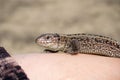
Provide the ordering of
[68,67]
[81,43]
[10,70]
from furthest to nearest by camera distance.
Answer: [81,43] < [68,67] < [10,70]

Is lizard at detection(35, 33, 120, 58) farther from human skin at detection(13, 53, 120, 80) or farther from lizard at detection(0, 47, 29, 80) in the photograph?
lizard at detection(0, 47, 29, 80)

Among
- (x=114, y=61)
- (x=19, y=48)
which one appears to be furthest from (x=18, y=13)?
(x=114, y=61)

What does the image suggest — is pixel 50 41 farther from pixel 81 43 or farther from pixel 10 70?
pixel 10 70

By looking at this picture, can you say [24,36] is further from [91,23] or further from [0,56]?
[0,56]

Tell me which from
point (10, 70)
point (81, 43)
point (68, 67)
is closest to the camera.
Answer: point (10, 70)

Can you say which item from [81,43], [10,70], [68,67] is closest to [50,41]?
[81,43]

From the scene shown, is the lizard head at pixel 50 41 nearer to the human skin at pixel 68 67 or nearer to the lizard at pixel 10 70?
the human skin at pixel 68 67
